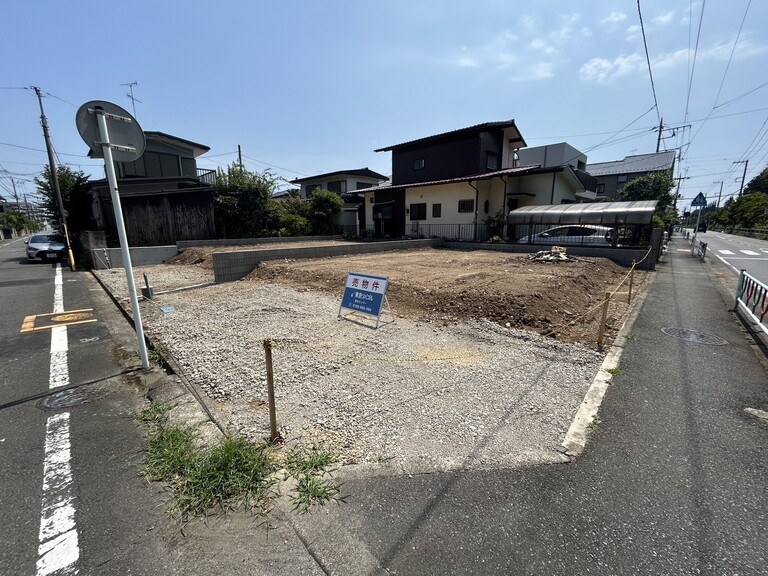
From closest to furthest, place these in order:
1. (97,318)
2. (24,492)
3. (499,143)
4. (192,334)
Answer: (24,492) < (192,334) < (97,318) < (499,143)

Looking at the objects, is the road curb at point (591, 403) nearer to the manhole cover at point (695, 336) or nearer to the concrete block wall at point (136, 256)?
the manhole cover at point (695, 336)

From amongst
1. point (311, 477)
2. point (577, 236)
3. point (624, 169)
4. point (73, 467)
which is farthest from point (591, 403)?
point (624, 169)

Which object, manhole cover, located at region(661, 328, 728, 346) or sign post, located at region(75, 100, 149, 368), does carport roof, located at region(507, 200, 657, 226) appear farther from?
sign post, located at region(75, 100, 149, 368)

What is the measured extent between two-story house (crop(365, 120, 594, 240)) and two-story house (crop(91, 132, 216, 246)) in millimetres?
11014

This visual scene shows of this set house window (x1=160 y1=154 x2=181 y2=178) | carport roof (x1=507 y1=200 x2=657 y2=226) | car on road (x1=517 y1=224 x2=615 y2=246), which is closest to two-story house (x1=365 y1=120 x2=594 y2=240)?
carport roof (x1=507 y1=200 x2=657 y2=226)

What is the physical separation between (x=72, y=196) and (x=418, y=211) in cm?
2069

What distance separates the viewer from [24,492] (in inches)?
87.0

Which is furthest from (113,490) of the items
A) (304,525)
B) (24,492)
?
(304,525)

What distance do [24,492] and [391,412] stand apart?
2.70 metres

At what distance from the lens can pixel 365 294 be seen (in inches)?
220

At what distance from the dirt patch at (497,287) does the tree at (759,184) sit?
64163 millimetres

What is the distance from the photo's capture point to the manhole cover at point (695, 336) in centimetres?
517

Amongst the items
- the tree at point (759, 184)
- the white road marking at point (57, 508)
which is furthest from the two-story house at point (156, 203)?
the tree at point (759, 184)

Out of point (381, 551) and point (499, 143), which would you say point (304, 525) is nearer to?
point (381, 551)
